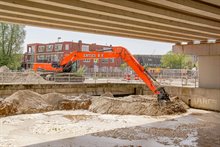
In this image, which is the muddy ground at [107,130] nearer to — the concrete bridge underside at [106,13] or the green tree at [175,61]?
the concrete bridge underside at [106,13]

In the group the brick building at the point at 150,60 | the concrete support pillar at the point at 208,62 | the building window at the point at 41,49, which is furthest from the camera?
the brick building at the point at 150,60

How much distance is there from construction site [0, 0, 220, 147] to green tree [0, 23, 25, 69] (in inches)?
633

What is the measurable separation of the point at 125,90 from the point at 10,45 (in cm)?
2495

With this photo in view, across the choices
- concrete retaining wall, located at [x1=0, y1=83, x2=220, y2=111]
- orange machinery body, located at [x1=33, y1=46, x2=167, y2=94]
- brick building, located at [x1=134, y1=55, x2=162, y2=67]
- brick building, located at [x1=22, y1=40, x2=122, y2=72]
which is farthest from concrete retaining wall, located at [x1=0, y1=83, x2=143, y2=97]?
brick building, located at [x1=134, y1=55, x2=162, y2=67]

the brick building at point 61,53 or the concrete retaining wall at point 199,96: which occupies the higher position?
the brick building at point 61,53

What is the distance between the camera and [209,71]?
23438 millimetres

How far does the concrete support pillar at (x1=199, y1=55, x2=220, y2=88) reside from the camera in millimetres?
22922

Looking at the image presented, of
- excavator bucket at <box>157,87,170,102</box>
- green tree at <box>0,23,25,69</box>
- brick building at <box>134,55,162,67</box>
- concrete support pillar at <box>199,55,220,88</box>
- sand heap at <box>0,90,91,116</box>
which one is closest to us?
sand heap at <box>0,90,91,116</box>

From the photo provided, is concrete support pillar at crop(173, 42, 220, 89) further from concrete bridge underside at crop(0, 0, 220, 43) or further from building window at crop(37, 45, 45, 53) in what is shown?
building window at crop(37, 45, 45, 53)

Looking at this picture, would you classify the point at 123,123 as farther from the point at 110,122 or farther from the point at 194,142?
the point at 194,142

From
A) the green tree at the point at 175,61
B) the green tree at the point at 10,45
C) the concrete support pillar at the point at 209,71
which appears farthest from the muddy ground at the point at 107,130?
the green tree at the point at 175,61

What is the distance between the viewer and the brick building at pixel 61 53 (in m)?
77.0

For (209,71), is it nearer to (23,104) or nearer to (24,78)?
(23,104)

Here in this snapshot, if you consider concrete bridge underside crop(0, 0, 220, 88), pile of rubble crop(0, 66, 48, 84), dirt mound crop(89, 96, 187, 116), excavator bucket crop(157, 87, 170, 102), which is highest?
concrete bridge underside crop(0, 0, 220, 88)
